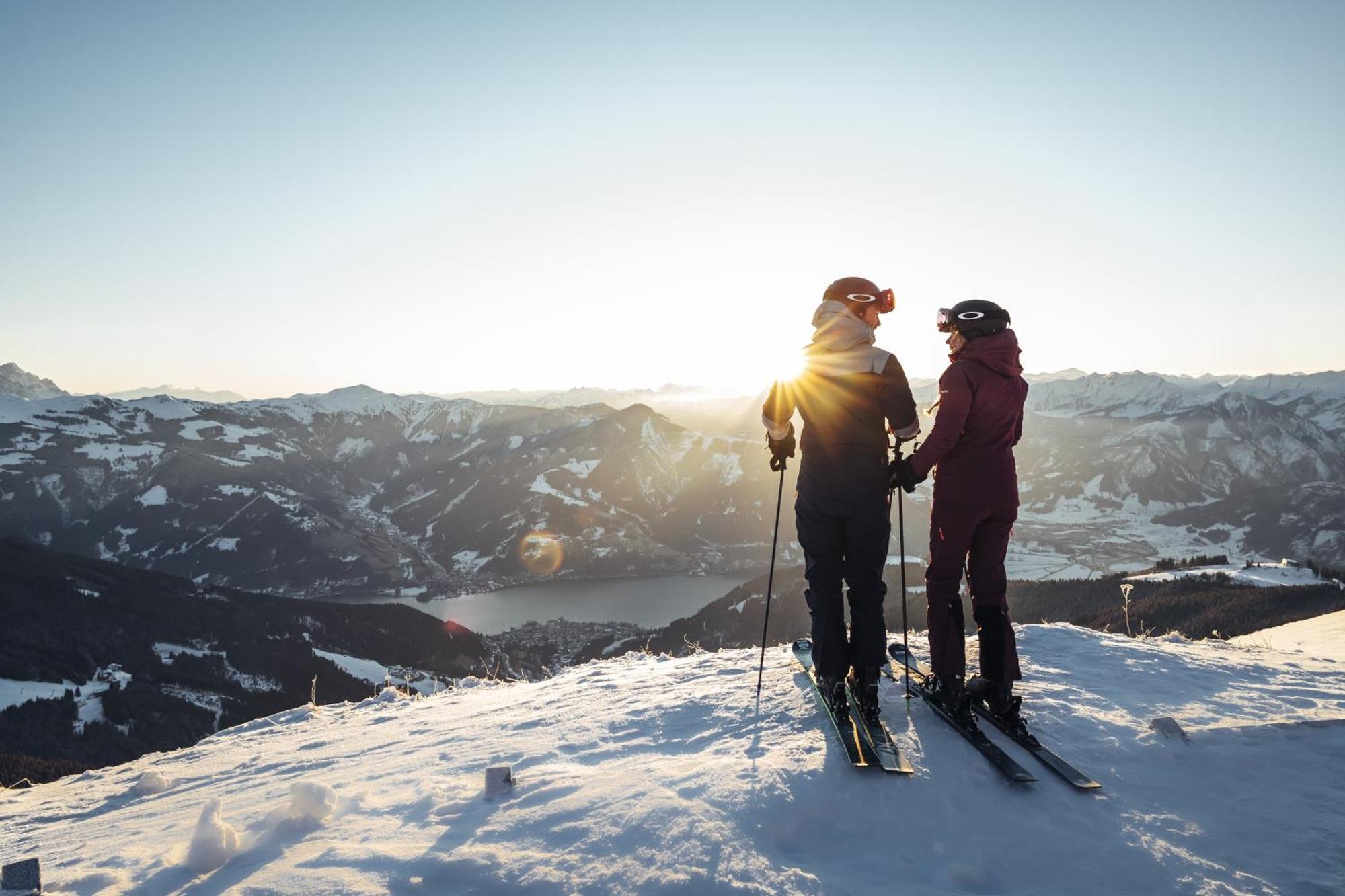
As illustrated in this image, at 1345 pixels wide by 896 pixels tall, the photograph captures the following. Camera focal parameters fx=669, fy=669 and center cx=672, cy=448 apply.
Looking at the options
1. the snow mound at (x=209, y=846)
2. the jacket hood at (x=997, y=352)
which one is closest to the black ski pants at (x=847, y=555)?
the jacket hood at (x=997, y=352)

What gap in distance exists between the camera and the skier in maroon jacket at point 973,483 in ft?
18.7

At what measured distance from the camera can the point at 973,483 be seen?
5.79 meters

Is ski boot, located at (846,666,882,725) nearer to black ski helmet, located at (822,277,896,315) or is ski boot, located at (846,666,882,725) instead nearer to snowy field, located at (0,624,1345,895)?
snowy field, located at (0,624,1345,895)

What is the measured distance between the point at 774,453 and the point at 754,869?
12.8ft

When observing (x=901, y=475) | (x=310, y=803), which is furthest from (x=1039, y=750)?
(x=310, y=803)

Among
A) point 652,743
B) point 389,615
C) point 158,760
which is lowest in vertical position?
point 389,615

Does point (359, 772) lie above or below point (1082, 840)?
below

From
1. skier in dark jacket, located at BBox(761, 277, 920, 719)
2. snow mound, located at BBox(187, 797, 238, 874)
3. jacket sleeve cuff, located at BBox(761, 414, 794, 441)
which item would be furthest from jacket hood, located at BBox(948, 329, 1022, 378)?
snow mound, located at BBox(187, 797, 238, 874)

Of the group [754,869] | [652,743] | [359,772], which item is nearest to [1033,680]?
[652,743]

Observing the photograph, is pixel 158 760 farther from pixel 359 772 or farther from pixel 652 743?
pixel 652 743

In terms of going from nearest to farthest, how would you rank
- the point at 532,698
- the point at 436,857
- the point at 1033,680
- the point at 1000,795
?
1. the point at 436,857
2. the point at 1000,795
3. the point at 1033,680
4. the point at 532,698

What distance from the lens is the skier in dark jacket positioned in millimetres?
5781

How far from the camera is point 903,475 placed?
5891 millimetres

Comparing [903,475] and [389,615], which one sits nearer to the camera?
[903,475]
